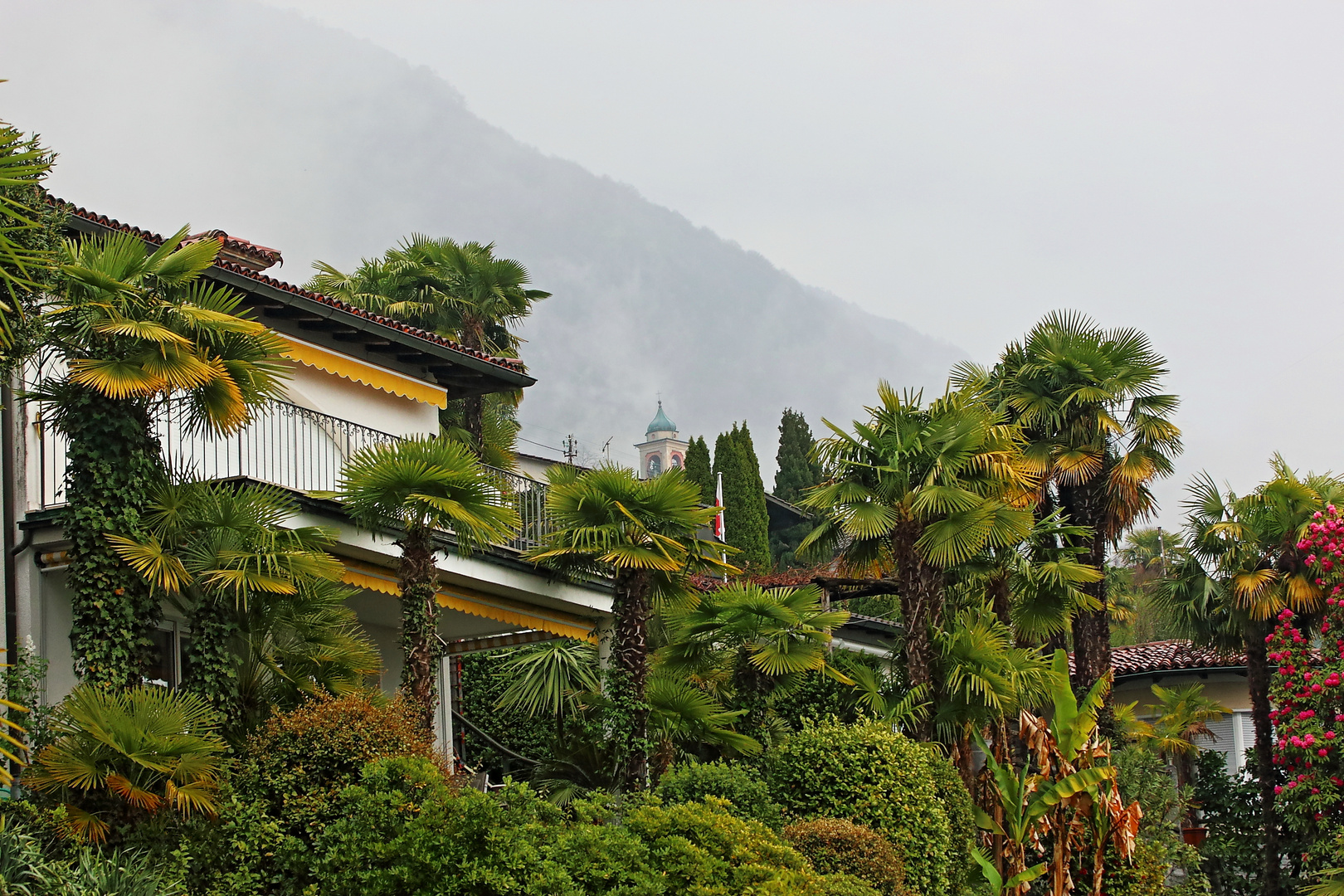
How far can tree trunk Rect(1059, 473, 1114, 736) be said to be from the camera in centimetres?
1983

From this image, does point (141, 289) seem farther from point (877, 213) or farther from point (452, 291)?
point (877, 213)

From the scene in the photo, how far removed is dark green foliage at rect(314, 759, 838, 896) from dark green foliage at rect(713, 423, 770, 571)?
2814 centimetres

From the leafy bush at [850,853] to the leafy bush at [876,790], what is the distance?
3.32ft

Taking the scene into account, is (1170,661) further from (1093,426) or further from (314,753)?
(314,753)

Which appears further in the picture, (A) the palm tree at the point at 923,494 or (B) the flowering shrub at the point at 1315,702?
(B) the flowering shrub at the point at 1315,702

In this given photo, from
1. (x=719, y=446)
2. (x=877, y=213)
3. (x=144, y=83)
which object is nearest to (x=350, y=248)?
(x=144, y=83)

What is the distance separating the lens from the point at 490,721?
73.1 feet

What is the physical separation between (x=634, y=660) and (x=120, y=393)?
5.91 metres

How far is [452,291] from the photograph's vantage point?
2662cm

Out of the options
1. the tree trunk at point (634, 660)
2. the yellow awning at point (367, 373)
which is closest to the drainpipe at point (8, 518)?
the yellow awning at point (367, 373)

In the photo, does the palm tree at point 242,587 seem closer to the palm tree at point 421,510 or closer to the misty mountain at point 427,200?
the palm tree at point 421,510

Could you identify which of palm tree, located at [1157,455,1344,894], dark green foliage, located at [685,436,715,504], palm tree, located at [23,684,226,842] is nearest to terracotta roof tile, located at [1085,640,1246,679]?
Result: palm tree, located at [1157,455,1344,894]

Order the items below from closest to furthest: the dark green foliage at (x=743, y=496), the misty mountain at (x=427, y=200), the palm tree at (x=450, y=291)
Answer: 1. the palm tree at (x=450, y=291)
2. the dark green foliage at (x=743, y=496)
3. the misty mountain at (x=427, y=200)

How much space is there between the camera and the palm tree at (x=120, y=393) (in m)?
10.9
